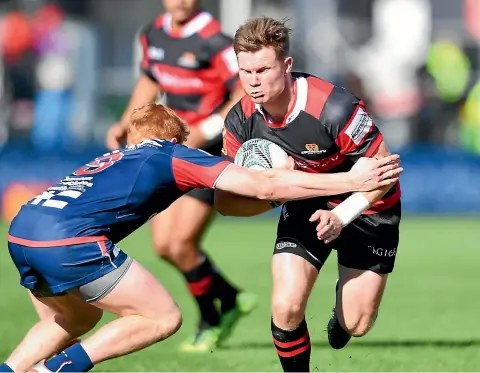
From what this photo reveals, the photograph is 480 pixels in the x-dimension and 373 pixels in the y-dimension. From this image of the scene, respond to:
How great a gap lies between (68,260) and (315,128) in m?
1.64

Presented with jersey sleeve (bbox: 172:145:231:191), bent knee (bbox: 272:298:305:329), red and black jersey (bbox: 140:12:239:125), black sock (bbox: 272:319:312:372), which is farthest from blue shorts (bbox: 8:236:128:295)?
red and black jersey (bbox: 140:12:239:125)

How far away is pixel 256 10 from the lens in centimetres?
2369

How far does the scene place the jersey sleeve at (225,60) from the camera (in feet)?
29.2

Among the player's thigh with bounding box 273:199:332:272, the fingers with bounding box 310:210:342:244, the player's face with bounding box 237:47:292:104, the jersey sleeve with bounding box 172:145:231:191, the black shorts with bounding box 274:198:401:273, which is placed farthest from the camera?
the black shorts with bounding box 274:198:401:273

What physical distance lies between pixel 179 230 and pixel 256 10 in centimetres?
1561

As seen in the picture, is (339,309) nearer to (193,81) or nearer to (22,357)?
(22,357)

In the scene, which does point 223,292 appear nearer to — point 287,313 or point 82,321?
point 287,313

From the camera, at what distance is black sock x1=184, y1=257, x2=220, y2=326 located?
8.66 meters

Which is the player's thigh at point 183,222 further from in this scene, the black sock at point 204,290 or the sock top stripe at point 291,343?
the sock top stripe at point 291,343

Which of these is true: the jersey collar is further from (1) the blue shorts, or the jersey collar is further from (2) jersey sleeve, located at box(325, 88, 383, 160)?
(1) the blue shorts

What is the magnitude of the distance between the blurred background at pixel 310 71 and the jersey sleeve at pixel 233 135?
414 inches

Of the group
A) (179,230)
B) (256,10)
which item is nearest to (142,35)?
(179,230)

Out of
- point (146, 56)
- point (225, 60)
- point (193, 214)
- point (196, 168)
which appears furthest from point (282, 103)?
point (146, 56)

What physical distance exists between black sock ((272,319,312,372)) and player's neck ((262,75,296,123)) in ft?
3.82
